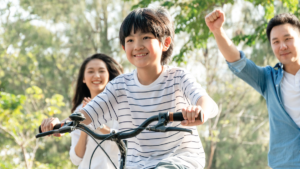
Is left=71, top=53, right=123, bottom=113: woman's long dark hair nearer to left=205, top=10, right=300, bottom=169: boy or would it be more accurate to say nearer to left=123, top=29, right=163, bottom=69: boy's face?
left=205, top=10, right=300, bottom=169: boy

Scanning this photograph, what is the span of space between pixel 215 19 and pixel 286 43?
705 mm

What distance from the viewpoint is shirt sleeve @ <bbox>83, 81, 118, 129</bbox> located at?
2250 mm

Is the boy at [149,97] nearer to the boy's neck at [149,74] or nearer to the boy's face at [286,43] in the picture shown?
the boy's neck at [149,74]

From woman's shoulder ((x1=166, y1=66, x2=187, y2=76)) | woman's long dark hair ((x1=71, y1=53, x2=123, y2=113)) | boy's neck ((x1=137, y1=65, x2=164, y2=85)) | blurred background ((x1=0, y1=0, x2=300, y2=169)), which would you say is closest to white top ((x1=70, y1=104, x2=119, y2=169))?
woman's long dark hair ((x1=71, y1=53, x2=123, y2=113))

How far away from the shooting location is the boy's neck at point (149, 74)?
2.35 metres

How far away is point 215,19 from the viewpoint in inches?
98.3

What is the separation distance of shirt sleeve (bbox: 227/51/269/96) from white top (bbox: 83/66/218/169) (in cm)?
74

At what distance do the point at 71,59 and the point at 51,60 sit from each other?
0.87 metres

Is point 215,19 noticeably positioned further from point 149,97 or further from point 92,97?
point 92,97

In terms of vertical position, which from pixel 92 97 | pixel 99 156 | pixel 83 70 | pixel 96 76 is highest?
pixel 83 70

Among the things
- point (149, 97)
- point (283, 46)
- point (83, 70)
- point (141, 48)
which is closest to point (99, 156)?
point (83, 70)

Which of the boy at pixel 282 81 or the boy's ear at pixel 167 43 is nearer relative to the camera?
the boy's ear at pixel 167 43

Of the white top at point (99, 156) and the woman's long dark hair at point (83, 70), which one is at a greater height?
the woman's long dark hair at point (83, 70)

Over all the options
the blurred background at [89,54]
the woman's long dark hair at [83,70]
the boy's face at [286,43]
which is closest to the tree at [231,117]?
the blurred background at [89,54]
